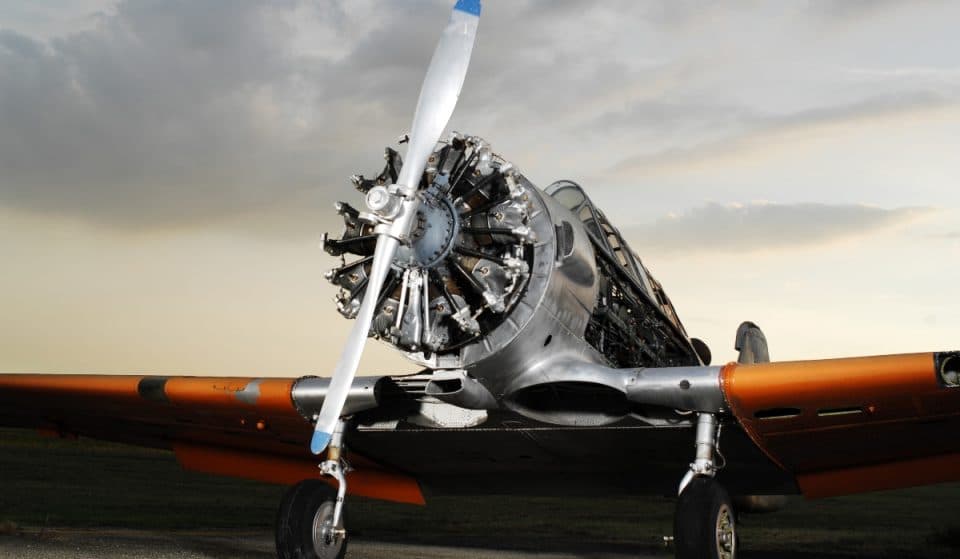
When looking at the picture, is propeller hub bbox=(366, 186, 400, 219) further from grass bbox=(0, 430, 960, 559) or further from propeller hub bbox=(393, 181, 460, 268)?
grass bbox=(0, 430, 960, 559)

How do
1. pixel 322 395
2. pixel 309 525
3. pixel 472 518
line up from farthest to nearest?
pixel 472 518 < pixel 322 395 < pixel 309 525

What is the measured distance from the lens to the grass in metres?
14.2

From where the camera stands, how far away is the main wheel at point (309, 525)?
7820 mm

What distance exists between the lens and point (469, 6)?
24.1 feet

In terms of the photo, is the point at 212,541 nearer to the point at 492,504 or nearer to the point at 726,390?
the point at 726,390

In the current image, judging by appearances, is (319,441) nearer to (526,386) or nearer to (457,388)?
(457,388)

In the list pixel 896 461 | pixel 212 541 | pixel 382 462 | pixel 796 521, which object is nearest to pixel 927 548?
pixel 796 521

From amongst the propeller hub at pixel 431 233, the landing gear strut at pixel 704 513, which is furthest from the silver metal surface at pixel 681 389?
the propeller hub at pixel 431 233

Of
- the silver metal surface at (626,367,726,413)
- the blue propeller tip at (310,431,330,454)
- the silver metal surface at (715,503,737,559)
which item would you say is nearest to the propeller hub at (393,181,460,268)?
the blue propeller tip at (310,431,330,454)

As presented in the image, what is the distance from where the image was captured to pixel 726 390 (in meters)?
7.20

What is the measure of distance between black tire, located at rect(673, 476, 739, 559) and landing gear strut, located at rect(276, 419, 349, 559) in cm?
277

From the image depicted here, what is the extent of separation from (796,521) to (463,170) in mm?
16965

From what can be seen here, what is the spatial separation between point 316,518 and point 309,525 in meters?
0.10

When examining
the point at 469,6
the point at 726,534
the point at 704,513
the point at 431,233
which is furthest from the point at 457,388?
the point at 469,6
